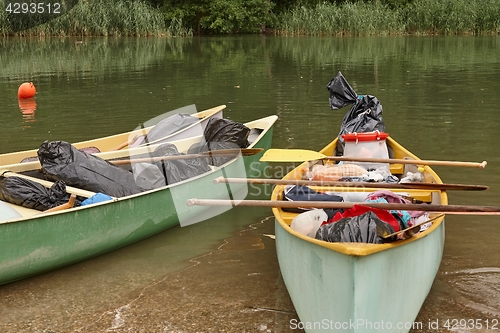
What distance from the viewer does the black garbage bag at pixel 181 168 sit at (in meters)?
6.21

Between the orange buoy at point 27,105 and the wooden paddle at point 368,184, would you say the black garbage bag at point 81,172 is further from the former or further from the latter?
the orange buoy at point 27,105

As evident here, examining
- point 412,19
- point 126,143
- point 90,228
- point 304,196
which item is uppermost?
point 412,19

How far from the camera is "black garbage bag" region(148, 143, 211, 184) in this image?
245 inches

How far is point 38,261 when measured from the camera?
501cm

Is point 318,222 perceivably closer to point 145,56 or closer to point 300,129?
point 300,129

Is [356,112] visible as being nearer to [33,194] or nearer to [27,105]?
[33,194]

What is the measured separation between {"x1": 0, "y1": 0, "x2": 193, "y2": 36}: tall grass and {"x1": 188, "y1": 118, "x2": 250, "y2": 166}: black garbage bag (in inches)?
916

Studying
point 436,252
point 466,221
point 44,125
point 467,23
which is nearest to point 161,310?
point 436,252

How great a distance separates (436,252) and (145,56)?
19357mm

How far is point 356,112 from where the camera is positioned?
284 inches

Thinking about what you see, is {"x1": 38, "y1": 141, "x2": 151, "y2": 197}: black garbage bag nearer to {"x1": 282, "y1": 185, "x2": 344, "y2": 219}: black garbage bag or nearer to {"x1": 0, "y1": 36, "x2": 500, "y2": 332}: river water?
{"x1": 0, "y1": 36, "x2": 500, "y2": 332}: river water

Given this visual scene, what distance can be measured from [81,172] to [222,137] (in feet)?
6.09

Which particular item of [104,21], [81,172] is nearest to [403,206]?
[81,172]

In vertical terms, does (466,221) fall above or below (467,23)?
below
